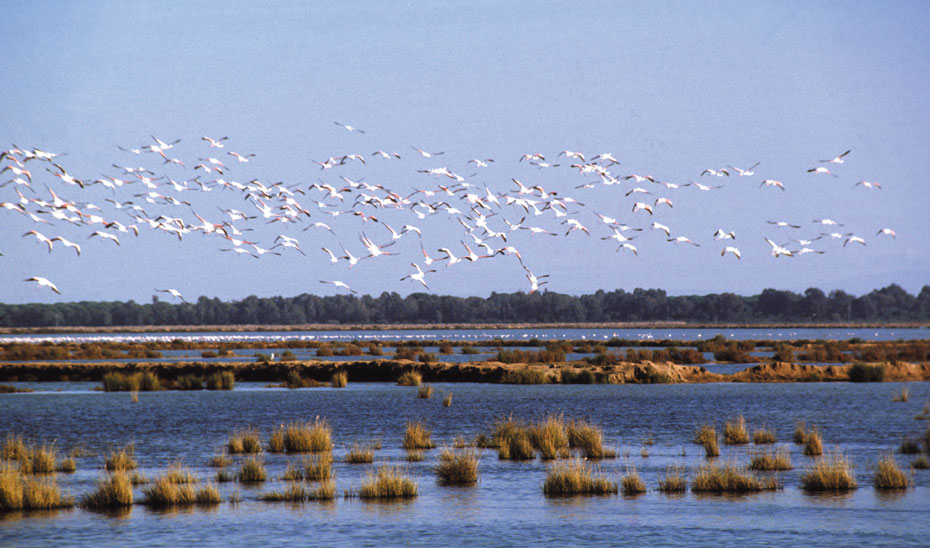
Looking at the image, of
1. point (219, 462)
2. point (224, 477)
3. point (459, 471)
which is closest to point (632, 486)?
point (459, 471)

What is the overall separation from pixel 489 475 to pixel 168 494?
23.1ft

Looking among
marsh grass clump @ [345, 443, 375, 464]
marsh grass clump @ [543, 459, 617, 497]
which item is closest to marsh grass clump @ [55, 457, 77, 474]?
marsh grass clump @ [345, 443, 375, 464]

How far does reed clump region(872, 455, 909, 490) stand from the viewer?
71.3 ft

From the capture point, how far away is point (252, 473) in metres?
23.7

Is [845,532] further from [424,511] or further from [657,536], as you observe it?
[424,511]

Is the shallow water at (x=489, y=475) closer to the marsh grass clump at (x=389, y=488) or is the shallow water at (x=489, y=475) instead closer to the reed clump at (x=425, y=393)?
the marsh grass clump at (x=389, y=488)

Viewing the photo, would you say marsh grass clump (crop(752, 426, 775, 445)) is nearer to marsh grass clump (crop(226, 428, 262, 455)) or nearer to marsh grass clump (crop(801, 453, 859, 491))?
marsh grass clump (crop(801, 453, 859, 491))

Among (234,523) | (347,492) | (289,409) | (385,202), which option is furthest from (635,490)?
(289,409)

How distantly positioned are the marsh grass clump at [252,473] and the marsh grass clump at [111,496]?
10.5 ft

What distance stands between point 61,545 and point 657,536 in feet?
30.9

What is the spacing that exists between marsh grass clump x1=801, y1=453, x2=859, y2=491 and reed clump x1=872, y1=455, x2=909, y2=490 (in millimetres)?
462

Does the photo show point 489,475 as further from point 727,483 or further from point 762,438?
point 762,438

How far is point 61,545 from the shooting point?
17.4 metres

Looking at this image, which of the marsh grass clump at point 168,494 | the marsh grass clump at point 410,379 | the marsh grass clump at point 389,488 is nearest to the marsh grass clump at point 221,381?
the marsh grass clump at point 410,379
